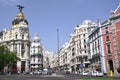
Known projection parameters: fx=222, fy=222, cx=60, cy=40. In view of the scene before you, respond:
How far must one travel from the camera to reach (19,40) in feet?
337

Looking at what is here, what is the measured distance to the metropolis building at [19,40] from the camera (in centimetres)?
10112

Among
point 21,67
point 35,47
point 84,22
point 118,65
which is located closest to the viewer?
point 118,65

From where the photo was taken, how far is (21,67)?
101 meters

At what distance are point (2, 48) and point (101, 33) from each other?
36.6m

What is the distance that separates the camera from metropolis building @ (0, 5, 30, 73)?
3981 inches

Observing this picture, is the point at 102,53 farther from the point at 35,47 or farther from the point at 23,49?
the point at 35,47

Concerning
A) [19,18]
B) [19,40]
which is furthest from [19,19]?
[19,40]

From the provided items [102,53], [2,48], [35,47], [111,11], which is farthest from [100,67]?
[35,47]

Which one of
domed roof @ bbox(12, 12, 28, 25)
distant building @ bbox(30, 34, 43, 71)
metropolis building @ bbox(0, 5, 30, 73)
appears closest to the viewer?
metropolis building @ bbox(0, 5, 30, 73)

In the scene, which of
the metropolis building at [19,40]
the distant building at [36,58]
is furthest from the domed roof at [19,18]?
the distant building at [36,58]

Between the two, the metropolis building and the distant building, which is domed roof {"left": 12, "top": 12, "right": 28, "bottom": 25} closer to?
the metropolis building

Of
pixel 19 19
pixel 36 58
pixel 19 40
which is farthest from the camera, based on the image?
pixel 36 58

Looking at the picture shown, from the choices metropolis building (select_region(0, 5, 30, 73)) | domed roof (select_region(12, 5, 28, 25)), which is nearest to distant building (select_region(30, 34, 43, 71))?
metropolis building (select_region(0, 5, 30, 73))

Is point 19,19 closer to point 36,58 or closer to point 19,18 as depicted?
point 19,18
